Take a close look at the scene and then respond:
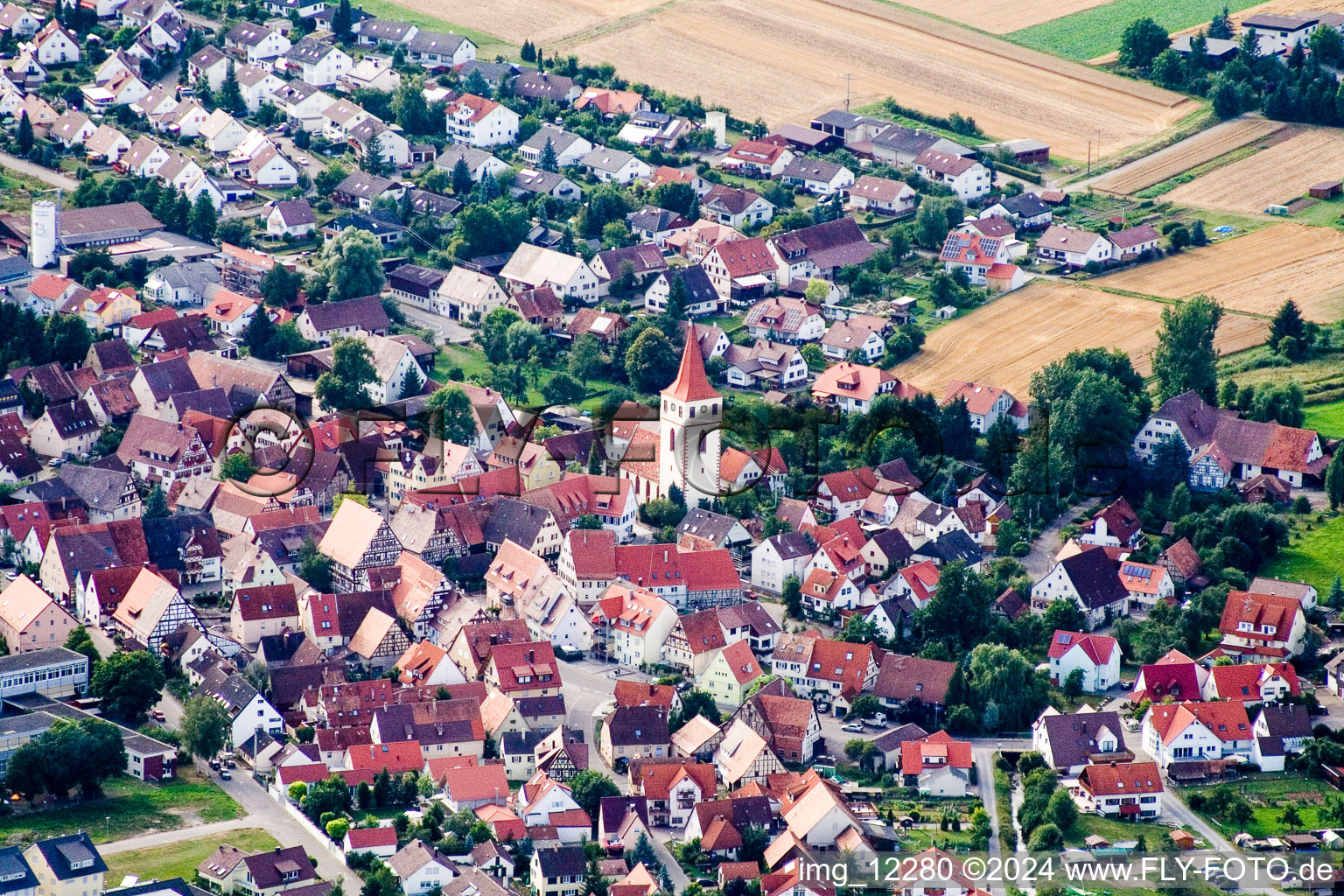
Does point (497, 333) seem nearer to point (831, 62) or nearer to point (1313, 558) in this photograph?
point (1313, 558)

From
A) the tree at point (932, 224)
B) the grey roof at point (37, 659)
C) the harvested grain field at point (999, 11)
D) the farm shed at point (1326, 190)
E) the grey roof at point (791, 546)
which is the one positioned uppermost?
the harvested grain field at point (999, 11)

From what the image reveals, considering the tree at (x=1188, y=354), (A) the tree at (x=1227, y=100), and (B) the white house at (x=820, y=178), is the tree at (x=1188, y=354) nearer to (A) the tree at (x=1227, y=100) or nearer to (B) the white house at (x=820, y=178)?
(B) the white house at (x=820, y=178)

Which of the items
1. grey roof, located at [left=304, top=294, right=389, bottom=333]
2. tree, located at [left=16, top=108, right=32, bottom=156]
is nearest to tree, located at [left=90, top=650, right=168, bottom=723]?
grey roof, located at [left=304, top=294, right=389, bottom=333]

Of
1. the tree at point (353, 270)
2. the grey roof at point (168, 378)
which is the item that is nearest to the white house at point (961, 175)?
the tree at point (353, 270)

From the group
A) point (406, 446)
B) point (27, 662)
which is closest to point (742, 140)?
point (406, 446)

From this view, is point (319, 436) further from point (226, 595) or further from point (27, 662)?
point (27, 662)

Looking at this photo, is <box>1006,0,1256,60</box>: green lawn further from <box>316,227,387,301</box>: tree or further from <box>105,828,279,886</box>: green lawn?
<box>105,828,279,886</box>: green lawn
